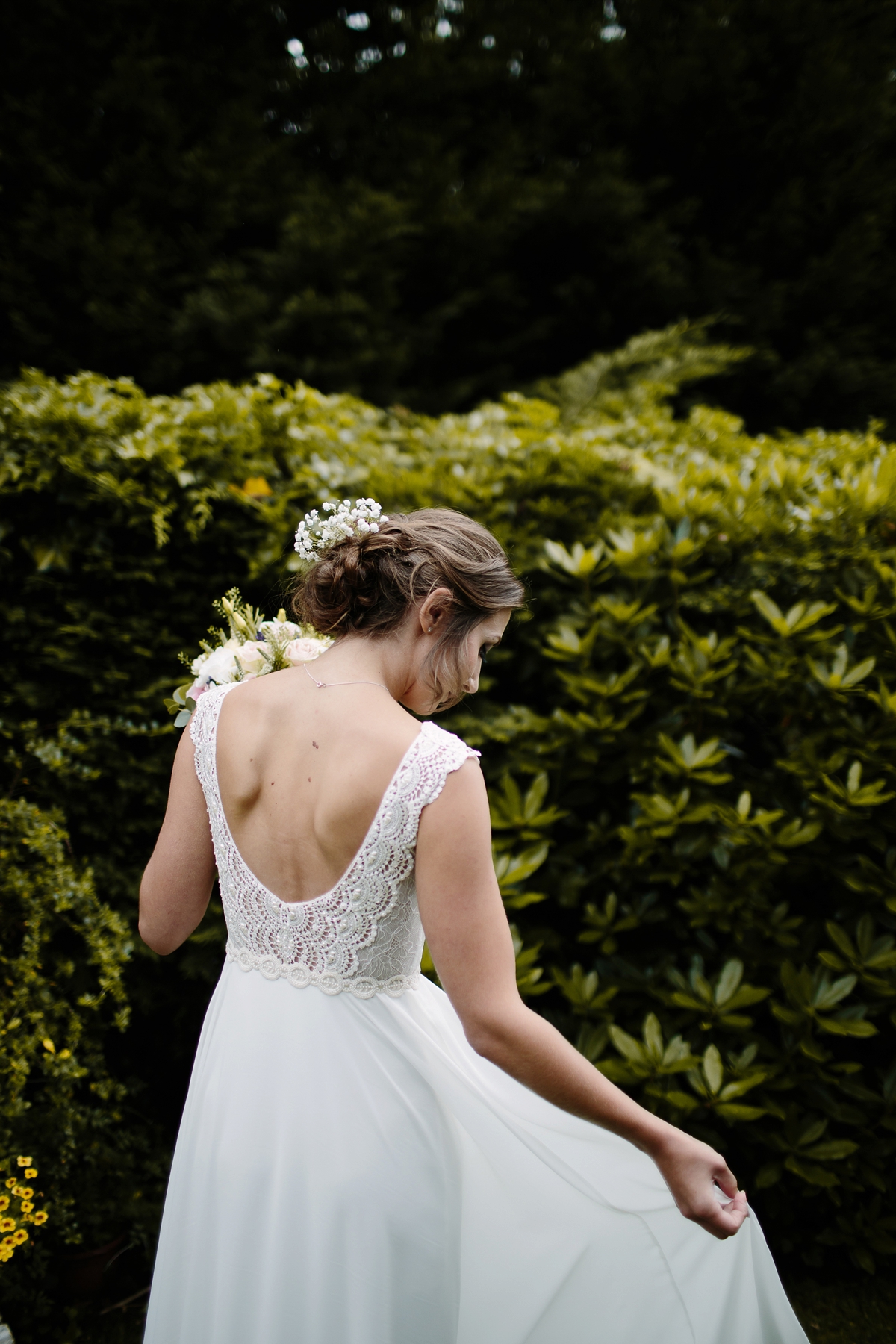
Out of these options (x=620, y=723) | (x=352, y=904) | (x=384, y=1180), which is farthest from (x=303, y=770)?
(x=620, y=723)

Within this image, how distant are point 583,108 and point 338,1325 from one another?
715 cm

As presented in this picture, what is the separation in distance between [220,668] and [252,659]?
7 centimetres

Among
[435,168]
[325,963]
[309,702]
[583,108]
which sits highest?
[583,108]

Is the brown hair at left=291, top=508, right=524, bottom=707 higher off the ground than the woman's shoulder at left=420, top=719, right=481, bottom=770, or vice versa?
the brown hair at left=291, top=508, right=524, bottom=707

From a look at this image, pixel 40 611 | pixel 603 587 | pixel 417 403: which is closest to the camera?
pixel 40 611

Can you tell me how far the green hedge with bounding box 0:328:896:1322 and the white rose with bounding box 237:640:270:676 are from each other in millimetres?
1083

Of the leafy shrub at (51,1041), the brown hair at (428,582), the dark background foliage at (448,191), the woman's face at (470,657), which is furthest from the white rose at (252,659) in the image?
the dark background foliage at (448,191)

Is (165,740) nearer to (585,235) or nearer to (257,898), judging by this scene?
(257,898)

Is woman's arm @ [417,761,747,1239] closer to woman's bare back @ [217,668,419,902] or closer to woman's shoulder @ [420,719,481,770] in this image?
woman's shoulder @ [420,719,481,770]

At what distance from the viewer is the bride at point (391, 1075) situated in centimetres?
132

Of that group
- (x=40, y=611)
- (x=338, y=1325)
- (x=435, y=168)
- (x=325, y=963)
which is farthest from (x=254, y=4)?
(x=338, y=1325)

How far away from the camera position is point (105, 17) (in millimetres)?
4914

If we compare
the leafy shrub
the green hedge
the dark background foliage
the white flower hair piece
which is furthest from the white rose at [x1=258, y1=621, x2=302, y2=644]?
the dark background foliage

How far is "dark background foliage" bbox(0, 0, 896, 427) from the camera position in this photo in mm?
4957
